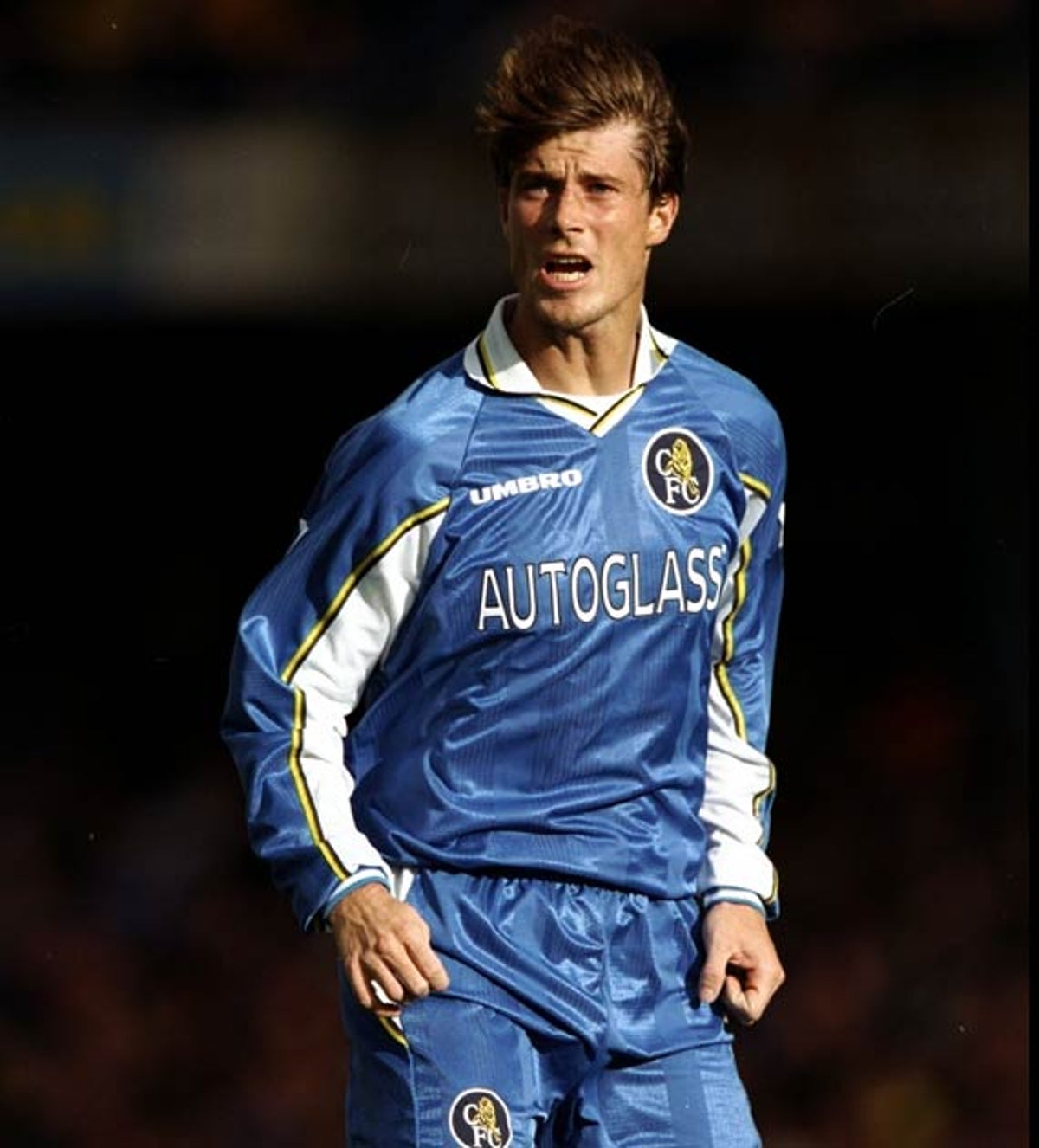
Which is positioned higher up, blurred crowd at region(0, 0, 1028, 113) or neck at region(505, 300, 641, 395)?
blurred crowd at region(0, 0, 1028, 113)

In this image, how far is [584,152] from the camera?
3873 mm

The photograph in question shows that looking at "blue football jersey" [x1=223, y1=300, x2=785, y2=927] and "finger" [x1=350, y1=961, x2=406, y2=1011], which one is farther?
"blue football jersey" [x1=223, y1=300, x2=785, y2=927]

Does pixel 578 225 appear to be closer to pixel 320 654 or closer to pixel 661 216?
pixel 661 216

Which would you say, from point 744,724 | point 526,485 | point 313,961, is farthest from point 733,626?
point 313,961

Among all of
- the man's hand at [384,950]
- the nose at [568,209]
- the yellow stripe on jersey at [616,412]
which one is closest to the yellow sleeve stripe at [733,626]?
the yellow stripe on jersey at [616,412]

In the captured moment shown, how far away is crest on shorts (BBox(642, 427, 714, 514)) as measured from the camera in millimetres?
3928

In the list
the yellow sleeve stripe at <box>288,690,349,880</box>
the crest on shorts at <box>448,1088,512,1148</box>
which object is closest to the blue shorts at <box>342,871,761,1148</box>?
the crest on shorts at <box>448,1088,512,1148</box>

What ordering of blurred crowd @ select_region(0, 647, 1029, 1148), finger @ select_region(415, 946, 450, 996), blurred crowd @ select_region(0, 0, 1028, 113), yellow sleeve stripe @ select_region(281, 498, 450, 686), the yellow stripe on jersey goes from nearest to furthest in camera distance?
1. finger @ select_region(415, 946, 450, 996)
2. yellow sleeve stripe @ select_region(281, 498, 450, 686)
3. the yellow stripe on jersey
4. blurred crowd @ select_region(0, 0, 1028, 113)
5. blurred crowd @ select_region(0, 647, 1029, 1148)

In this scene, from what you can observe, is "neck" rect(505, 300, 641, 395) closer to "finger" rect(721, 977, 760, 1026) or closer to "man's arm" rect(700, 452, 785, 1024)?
"man's arm" rect(700, 452, 785, 1024)

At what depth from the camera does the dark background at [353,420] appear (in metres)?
5.26

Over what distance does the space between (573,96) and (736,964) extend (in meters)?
1.09

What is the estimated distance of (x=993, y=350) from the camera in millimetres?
5637

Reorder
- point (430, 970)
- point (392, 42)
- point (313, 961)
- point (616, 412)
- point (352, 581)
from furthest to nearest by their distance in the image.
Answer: point (313, 961), point (392, 42), point (616, 412), point (352, 581), point (430, 970)

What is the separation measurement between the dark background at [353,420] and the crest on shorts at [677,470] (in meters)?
1.20
